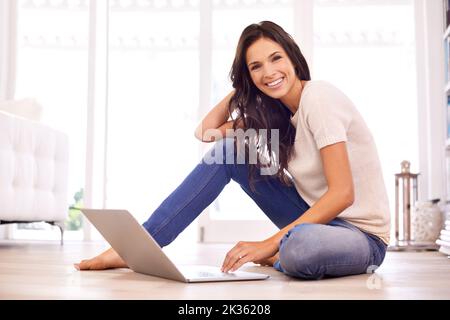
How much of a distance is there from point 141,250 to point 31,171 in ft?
6.31

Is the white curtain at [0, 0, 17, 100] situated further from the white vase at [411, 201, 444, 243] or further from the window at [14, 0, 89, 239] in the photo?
the white vase at [411, 201, 444, 243]

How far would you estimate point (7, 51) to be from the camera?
4.38m

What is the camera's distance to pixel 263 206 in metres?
1.71

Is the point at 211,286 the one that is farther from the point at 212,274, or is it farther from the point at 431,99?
the point at 431,99

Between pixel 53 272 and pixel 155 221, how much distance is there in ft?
1.12

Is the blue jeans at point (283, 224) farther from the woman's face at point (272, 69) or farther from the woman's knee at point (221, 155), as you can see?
the woman's face at point (272, 69)

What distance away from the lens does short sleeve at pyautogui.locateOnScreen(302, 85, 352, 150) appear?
1.43 metres

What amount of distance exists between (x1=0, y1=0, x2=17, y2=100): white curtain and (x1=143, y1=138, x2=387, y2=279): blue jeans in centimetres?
→ 316

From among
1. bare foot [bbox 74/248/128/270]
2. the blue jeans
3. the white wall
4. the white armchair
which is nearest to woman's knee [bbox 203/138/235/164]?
the blue jeans

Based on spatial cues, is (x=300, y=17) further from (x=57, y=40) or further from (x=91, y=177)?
(x=57, y=40)

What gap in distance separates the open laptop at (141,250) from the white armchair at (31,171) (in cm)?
159

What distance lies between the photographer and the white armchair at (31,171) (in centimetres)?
297
